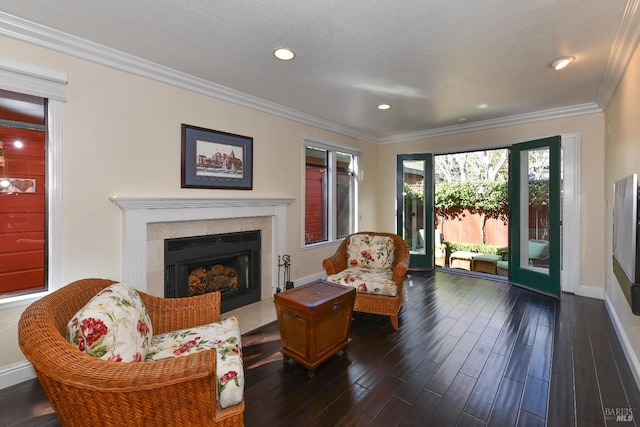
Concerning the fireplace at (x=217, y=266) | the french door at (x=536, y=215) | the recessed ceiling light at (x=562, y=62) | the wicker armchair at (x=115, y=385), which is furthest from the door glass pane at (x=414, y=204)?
the wicker armchair at (x=115, y=385)

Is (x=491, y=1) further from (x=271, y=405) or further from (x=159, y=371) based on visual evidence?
(x=271, y=405)

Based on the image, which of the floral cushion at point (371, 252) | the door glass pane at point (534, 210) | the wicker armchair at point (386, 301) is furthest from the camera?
the door glass pane at point (534, 210)

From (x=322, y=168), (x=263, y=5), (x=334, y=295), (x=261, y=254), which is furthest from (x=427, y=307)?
(x=263, y=5)

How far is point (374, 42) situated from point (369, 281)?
7.27 ft

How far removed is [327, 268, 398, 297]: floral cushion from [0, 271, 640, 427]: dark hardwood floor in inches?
15.2

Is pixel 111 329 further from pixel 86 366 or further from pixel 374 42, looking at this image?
pixel 374 42

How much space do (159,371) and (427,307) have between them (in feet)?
10.0

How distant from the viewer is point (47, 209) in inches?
85.4

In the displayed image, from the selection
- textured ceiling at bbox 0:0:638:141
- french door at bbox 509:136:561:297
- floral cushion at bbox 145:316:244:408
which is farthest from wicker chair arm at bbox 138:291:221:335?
french door at bbox 509:136:561:297

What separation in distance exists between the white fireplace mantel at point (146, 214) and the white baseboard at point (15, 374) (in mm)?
823

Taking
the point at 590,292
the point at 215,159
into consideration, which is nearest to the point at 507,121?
the point at 590,292

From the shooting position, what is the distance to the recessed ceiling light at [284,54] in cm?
238

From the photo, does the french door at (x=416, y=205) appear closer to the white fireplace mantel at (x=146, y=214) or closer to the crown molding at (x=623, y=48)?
the crown molding at (x=623, y=48)

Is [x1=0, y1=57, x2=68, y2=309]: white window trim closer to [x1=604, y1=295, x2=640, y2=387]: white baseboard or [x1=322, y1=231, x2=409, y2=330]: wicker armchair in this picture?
[x1=322, y1=231, x2=409, y2=330]: wicker armchair
